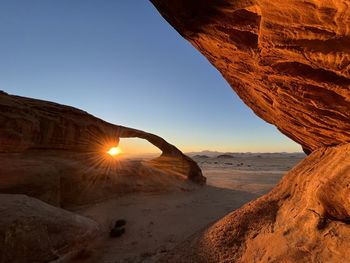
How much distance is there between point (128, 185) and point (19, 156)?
3984 millimetres

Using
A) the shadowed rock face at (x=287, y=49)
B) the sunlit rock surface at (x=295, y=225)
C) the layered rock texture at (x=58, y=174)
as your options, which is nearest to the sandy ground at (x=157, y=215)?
the layered rock texture at (x=58, y=174)

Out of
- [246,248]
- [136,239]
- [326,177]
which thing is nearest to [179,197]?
[136,239]

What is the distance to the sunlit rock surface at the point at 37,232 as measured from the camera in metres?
4.20

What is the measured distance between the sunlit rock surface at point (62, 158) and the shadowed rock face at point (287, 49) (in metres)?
5.81

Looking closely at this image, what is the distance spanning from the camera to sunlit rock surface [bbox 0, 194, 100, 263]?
4.20 metres

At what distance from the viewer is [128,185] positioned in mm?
10562

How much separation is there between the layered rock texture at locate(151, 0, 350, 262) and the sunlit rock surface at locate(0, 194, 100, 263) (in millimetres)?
2003

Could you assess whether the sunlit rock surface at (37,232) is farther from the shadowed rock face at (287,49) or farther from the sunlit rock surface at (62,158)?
the shadowed rock face at (287,49)

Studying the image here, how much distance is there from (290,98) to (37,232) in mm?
4692

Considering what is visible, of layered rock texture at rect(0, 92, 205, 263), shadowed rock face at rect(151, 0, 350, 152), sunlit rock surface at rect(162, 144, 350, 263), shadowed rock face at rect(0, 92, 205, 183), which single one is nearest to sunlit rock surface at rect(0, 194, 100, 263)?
layered rock texture at rect(0, 92, 205, 263)

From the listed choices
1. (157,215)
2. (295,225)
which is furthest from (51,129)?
(295,225)

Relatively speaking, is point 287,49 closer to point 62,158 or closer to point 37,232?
point 37,232

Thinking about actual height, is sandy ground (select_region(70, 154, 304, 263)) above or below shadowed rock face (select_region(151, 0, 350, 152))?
below

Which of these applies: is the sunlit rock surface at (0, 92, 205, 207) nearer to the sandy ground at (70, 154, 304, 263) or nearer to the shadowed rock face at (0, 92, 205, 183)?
the shadowed rock face at (0, 92, 205, 183)
